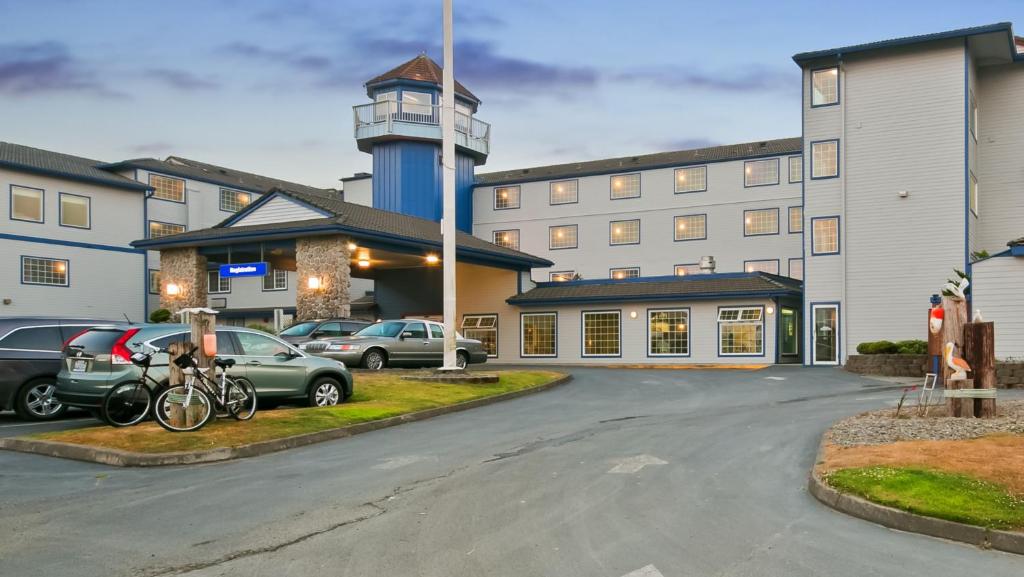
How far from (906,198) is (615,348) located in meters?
12.1

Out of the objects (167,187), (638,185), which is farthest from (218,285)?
(638,185)

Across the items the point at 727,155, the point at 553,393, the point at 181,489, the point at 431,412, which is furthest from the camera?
the point at 727,155

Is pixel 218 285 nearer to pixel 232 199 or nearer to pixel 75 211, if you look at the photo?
pixel 232 199

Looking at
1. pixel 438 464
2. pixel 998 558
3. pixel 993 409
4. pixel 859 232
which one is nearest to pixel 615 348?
pixel 859 232

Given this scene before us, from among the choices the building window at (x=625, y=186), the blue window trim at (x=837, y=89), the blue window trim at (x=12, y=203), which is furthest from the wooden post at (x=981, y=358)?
the blue window trim at (x=12, y=203)

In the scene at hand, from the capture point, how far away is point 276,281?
5141 cm

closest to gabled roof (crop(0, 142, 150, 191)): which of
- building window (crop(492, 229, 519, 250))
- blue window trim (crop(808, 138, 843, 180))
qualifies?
building window (crop(492, 229, 519, 250))

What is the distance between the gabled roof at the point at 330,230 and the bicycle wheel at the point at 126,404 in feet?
45.4

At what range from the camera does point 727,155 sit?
1853 inches

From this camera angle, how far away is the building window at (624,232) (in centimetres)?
4922

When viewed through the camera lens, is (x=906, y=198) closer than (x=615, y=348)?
Yes

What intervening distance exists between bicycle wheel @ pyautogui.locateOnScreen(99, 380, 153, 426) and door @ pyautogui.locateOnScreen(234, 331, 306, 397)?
188 centimetres

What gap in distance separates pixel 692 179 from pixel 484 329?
15.9 m

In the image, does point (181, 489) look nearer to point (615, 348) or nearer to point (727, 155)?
point (615, 348)
